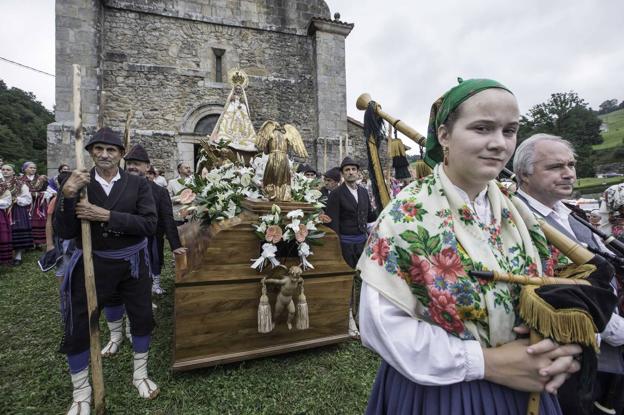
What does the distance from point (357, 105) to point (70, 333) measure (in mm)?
2797

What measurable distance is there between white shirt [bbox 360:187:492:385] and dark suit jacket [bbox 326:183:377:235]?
321 cm

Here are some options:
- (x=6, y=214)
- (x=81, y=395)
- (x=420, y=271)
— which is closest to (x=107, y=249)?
(x=81, y=395)

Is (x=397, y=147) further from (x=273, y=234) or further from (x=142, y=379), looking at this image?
(x=142, y=379)

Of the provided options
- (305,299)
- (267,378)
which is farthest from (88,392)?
(305,299)

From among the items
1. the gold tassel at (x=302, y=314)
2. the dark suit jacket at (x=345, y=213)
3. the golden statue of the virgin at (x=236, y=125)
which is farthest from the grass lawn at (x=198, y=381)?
the golden statue of the virgin at (x=236, y=125)

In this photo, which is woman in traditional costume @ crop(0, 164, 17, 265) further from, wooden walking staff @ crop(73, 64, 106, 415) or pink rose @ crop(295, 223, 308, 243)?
pink rose @ crop(295, 223, 308, 243)

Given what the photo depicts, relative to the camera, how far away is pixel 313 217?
316 cm

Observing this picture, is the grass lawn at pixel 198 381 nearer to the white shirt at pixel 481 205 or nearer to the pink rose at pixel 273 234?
the pink rose at pixel 273 234

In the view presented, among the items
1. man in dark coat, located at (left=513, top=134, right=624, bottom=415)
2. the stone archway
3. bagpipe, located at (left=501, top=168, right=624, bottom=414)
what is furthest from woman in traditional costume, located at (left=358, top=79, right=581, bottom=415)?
the stone archway

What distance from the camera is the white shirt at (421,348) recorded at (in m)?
0.89

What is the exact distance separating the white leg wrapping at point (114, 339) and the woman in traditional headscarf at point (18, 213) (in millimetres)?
5652

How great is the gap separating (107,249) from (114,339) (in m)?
1.43

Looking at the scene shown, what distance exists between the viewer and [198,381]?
107 inches

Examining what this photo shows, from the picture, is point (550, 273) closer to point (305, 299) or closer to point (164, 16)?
point (305, 299)
